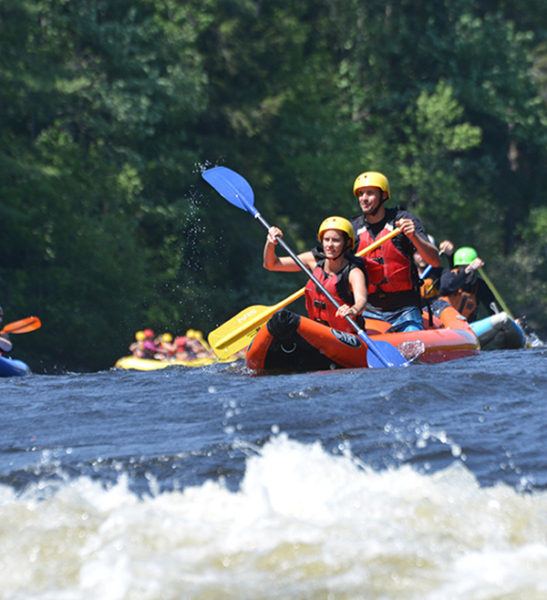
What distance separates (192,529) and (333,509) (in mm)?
480

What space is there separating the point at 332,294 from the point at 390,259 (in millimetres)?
730

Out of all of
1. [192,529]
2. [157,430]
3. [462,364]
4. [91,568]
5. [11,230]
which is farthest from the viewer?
[11,230]

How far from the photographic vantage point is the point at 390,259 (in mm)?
7816

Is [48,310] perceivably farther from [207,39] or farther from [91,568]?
[91,568]

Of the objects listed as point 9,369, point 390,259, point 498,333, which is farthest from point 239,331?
point 498,333

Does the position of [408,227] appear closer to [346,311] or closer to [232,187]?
[346,311]

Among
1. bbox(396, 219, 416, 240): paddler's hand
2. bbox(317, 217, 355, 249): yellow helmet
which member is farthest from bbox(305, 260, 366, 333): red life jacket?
bbox(396, 219, 416, 240): paddler's hand

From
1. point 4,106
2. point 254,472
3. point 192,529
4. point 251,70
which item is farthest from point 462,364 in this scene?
point 251,70

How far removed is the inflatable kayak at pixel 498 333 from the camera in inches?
406

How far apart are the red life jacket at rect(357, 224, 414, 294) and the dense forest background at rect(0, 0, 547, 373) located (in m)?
10.4

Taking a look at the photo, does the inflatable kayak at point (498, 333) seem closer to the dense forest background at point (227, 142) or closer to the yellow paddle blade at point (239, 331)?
the yellow paddle blade at point (239, 331)

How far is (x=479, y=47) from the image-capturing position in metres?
27.7

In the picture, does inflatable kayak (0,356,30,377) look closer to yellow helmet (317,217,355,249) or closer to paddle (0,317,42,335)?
paddle (0,317,42,335)

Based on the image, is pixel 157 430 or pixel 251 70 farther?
pixel 251 70
